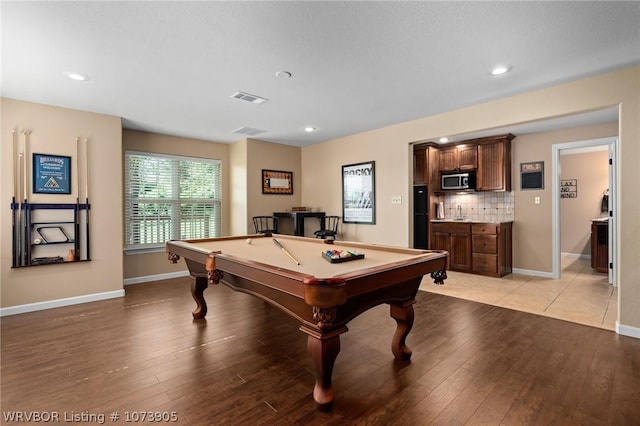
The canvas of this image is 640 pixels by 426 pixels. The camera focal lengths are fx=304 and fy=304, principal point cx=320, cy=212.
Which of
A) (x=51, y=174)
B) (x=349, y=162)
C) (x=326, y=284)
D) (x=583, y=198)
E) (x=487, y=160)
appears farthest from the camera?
(x=583, y=198)

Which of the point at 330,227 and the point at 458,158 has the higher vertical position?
the point at 458,158

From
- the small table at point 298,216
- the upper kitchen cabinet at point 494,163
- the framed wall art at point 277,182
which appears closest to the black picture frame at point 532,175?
the upper kitchen cabinet at point 494,163

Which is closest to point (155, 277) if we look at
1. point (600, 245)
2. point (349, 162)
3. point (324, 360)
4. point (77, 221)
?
point (77, 221)

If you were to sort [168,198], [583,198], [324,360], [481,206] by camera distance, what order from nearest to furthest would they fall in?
[324,360] < [168,198] < [481,206] < [583,198]

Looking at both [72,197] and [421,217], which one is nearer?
[72,197]

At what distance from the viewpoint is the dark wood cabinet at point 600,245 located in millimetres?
5109

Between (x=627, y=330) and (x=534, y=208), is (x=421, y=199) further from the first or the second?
(x=627, y=330)

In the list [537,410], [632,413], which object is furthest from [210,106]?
[632,413]

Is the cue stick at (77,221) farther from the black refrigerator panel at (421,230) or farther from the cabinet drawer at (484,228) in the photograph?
the cabinet drawer at (484,228)

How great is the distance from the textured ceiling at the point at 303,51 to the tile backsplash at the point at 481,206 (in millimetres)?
2600

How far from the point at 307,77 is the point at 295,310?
2247 millimetres

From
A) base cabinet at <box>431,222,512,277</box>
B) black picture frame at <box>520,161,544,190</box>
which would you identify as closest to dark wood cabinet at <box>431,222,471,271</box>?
base cabinet at <box>431,222,512,277</box>

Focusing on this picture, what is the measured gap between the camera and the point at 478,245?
5188 millimetres

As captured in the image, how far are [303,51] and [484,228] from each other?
4.21 meters
